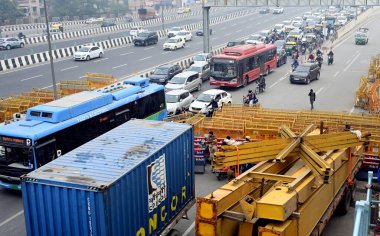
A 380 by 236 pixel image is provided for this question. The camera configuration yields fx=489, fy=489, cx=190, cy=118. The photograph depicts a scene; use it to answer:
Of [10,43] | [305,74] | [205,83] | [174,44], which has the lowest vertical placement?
[205,83]

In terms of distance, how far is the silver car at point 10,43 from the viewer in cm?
4888

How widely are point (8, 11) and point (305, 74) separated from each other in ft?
176

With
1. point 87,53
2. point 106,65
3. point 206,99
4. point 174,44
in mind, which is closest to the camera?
point 206,99

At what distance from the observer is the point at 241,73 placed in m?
32.2

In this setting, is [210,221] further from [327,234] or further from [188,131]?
[327,234]

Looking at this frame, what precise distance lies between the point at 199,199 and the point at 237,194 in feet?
3.22

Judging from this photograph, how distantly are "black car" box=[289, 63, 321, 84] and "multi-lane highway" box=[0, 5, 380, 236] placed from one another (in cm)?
48

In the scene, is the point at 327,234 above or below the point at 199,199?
below

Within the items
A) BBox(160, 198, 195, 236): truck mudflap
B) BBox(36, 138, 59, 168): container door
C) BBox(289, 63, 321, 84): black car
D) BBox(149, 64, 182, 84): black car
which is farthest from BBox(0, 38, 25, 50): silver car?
BBox(160, 198, 195, 236): truck mudflap

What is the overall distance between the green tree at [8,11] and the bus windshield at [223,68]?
50.0 metres

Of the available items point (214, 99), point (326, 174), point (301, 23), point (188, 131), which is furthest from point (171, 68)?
point (301, 23)

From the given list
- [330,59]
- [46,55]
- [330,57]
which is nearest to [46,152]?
[46,55]

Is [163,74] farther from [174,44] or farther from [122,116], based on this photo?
[174,44]

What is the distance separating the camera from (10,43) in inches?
1946
